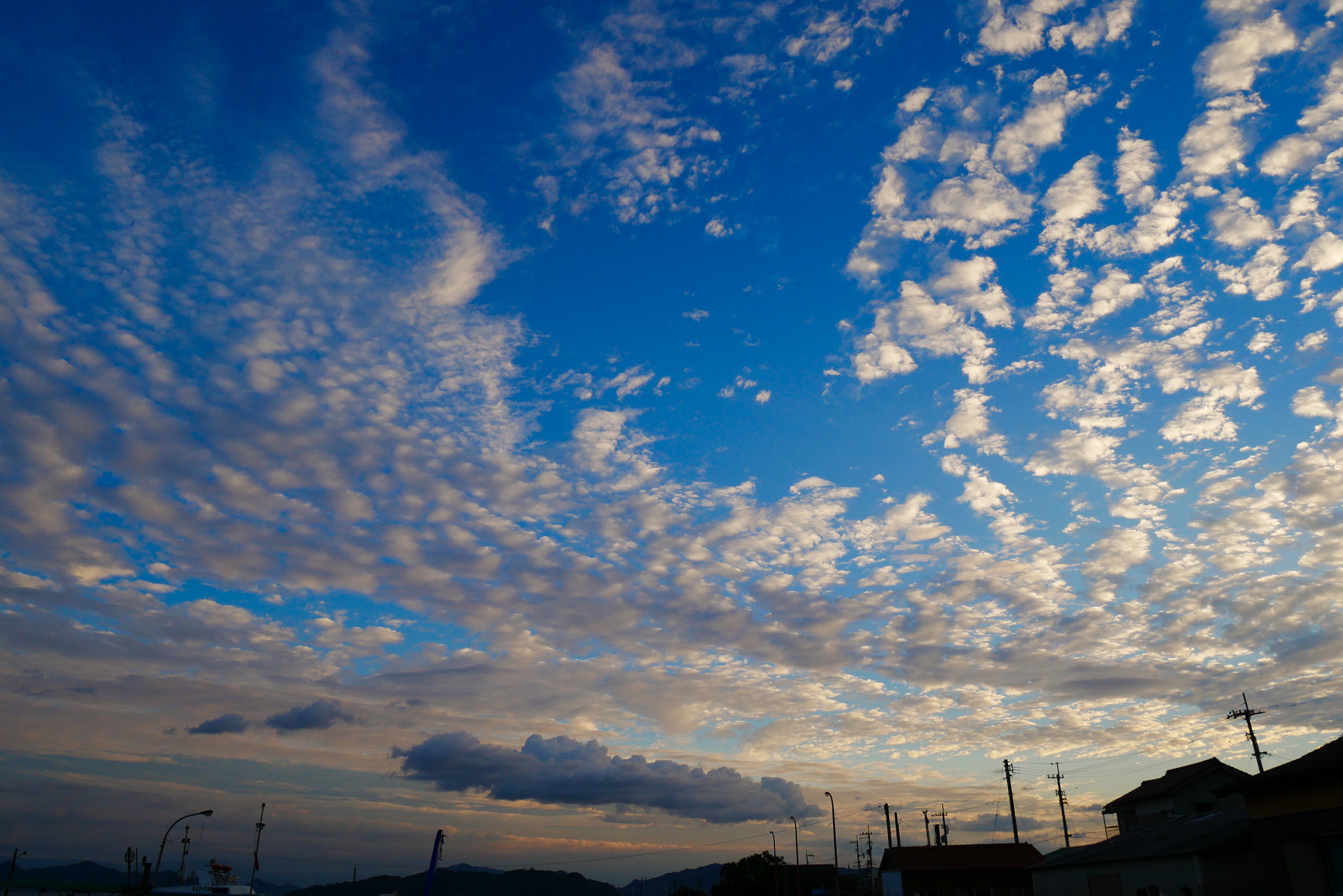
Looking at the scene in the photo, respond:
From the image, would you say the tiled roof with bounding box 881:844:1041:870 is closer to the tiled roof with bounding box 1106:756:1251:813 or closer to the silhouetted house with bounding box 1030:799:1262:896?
the tiled roof with bounding box 1106:756:1251:813

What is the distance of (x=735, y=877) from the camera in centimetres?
10575

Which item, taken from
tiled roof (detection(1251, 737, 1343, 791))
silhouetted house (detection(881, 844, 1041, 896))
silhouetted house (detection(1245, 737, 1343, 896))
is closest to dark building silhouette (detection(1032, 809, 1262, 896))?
silhouetted house (detection(1245, 737, 1343, 896))

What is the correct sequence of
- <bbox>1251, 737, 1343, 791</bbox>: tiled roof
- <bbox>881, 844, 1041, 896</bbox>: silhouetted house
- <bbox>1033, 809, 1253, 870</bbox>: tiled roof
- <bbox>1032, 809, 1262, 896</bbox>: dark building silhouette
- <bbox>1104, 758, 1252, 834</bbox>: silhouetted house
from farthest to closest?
<bbox>881, 844, 1041, 896</bbox>: silhouetted house, <bbox>1104, 758, 1252, 834</bbox>: silhouetted house, <bbox>1033, 809, 1253, 870</bbox>: tiled roof, <bbox>1032, 809, 1262, 896</bbox>: dark building silhouette, <bbox>1251, 737, 1343, 791</bbox>: tiled roof

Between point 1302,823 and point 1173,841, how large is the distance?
14531mm

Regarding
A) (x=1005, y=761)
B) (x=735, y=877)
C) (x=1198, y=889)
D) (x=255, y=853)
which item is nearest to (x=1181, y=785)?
(x=1198, y=889)

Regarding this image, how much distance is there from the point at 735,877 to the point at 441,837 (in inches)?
3128

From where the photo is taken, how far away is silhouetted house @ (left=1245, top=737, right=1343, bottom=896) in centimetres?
1820

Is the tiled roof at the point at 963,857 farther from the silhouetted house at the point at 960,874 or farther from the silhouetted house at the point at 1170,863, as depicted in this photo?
the silhouetted house at the point at 1170,863

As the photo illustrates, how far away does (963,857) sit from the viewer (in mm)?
65688

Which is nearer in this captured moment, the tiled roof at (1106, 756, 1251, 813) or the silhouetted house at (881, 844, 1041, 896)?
the tiled roof at (1106, 756, 1251, 813)

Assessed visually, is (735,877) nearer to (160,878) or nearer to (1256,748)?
(1256,748)

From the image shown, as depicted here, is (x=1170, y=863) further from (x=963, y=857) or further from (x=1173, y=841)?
(x=963, y=857)

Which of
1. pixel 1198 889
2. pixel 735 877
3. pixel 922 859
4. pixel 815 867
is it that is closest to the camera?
pixel 1198 889

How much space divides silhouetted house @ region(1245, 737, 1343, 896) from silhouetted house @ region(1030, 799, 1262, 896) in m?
4.39
